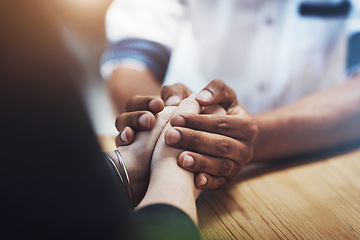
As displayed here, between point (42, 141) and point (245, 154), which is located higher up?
point (42, 141)

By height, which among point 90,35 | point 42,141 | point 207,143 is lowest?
point 90,35

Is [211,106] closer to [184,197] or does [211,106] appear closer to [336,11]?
[184,197]

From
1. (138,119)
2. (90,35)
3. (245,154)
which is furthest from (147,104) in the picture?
(90,35)

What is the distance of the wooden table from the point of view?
328mm

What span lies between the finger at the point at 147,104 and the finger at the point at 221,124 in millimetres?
24

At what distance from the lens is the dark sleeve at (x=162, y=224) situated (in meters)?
0.21

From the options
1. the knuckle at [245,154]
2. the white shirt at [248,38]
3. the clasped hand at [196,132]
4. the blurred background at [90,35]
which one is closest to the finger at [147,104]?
the clasped hand at [196,132]

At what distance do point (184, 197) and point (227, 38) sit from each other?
0.47 metres

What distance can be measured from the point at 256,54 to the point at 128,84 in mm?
285

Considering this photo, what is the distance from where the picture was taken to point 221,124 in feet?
1.23

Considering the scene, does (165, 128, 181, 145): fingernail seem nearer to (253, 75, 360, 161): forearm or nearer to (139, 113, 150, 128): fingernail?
(139, 113, 150, 128): fingernail

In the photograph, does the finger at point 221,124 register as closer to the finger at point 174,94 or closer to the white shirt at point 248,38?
the finger at point 174,94

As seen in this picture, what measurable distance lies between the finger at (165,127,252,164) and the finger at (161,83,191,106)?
6 cm

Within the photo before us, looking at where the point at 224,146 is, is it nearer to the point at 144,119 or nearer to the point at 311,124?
the point at 144,119
